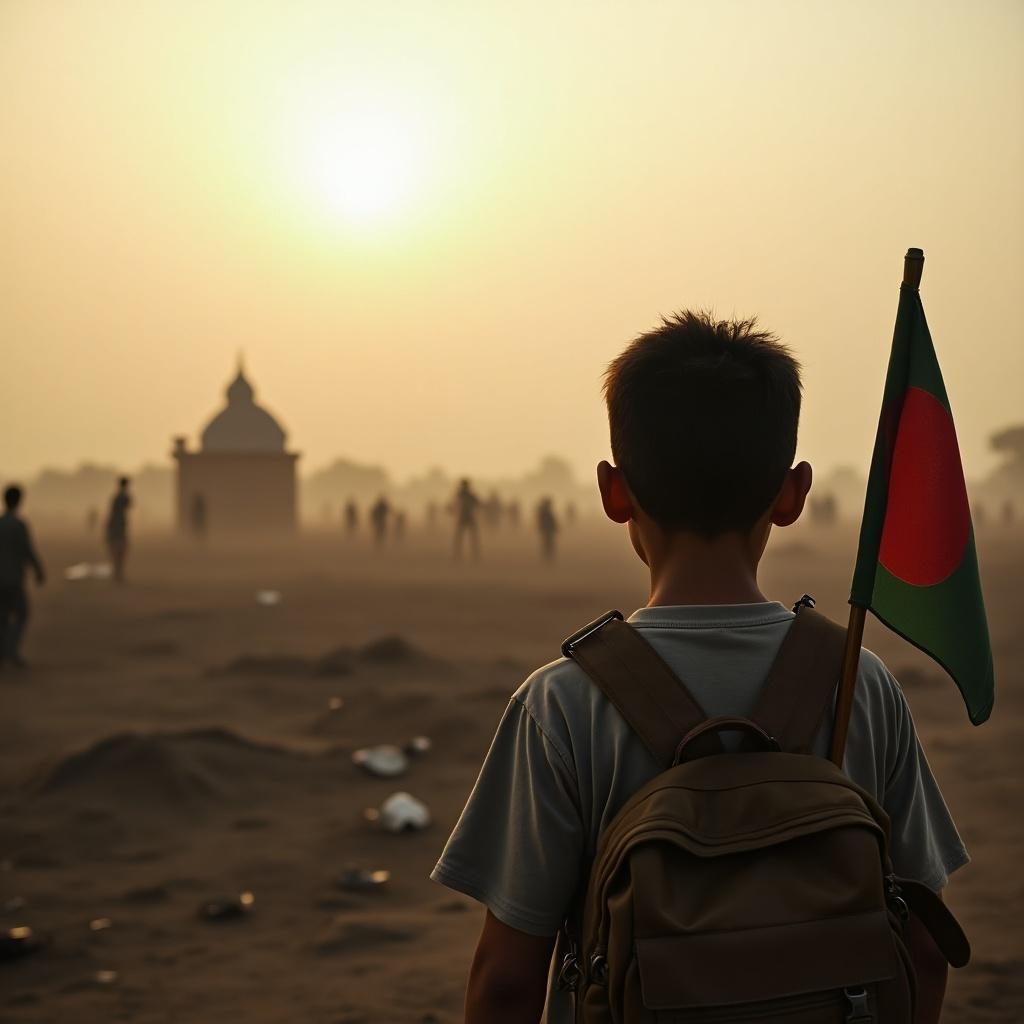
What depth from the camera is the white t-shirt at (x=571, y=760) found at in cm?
164

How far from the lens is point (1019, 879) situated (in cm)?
564

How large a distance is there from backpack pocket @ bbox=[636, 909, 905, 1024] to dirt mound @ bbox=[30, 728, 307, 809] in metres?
5.78

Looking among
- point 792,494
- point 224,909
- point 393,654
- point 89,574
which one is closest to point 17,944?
point 224,909

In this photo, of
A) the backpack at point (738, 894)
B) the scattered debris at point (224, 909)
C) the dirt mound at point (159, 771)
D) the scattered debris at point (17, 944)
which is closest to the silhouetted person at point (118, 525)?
the dirt mound at point (159, 771)

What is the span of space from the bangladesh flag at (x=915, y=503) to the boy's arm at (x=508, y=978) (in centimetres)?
74

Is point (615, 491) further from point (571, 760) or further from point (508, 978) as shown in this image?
point (508, 978)

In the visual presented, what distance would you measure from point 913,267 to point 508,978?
1.21 m

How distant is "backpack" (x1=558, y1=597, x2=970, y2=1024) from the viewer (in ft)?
4.85

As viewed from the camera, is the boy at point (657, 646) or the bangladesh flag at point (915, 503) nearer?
the boy at point (657, 646)

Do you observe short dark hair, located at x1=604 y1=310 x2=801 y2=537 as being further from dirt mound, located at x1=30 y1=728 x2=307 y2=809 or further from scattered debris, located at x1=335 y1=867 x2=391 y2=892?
dirt mound, located at x1=30 y1=728 x2=307 y2=809

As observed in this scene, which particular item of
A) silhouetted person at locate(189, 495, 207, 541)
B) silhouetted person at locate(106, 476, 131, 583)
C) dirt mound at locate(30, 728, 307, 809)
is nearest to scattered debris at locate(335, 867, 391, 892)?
dirt mound at locate(30, 728, 307, 809)

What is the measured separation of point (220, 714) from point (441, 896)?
4.48 metres

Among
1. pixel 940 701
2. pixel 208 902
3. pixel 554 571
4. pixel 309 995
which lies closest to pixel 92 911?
pixel 208 902

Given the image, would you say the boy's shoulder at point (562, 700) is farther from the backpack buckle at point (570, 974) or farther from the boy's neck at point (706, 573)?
the backpack buckle at point (570, 974)
